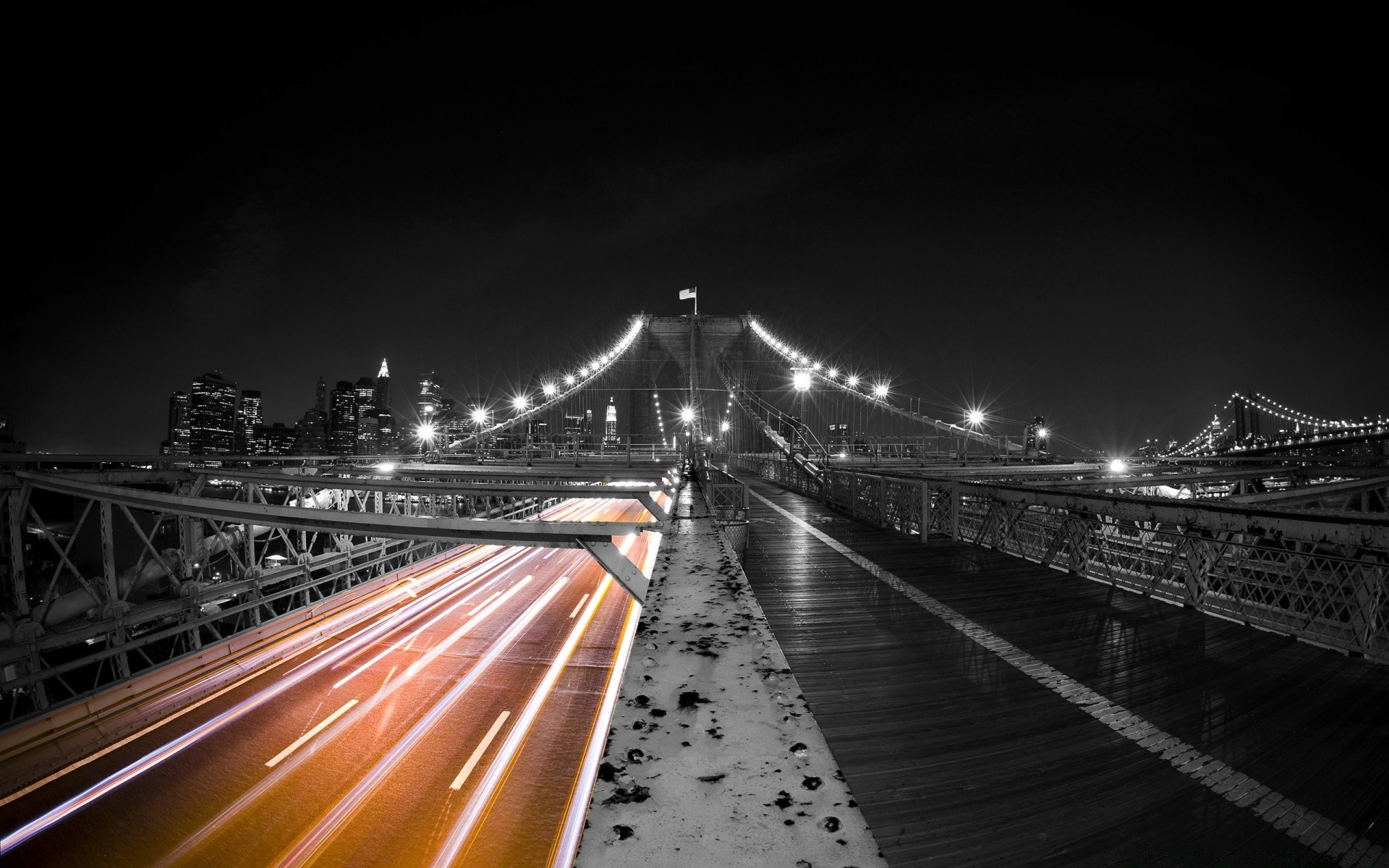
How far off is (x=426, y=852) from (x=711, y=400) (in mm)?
65874

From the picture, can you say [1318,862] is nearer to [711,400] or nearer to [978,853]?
[978,853]

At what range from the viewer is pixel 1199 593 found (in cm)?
500

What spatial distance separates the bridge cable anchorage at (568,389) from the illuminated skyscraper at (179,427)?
291ft

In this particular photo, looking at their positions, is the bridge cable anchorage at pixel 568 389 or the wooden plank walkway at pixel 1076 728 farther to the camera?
the bridge cable anchorage at pixel 568 389

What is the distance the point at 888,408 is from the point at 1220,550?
41.2 meters

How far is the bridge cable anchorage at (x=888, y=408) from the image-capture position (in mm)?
38125

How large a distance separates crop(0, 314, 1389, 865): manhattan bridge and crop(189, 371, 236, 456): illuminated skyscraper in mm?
119925

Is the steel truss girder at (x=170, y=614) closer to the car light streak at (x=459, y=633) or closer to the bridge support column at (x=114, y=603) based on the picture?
the bridge support column at (x=114, y=603)

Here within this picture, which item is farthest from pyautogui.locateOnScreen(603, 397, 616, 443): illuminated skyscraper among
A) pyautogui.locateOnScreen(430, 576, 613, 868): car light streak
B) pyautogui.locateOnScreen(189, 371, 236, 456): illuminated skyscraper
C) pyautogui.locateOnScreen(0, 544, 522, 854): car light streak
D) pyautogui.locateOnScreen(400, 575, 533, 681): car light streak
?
pyautogui.locateOnScreen(430, 576, 613, 868): car light streak

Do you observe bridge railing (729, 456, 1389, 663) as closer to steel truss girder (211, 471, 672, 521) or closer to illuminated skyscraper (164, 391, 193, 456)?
steel truss girder (211, 471, 672, 521)

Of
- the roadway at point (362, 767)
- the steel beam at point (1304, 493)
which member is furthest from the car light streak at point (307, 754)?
the steel beam at point (1304, 493)

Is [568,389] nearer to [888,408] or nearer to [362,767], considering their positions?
[888,408]

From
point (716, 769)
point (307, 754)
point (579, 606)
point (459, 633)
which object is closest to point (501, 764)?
point (307, 754)

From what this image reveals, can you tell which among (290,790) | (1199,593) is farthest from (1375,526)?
(290,790)
